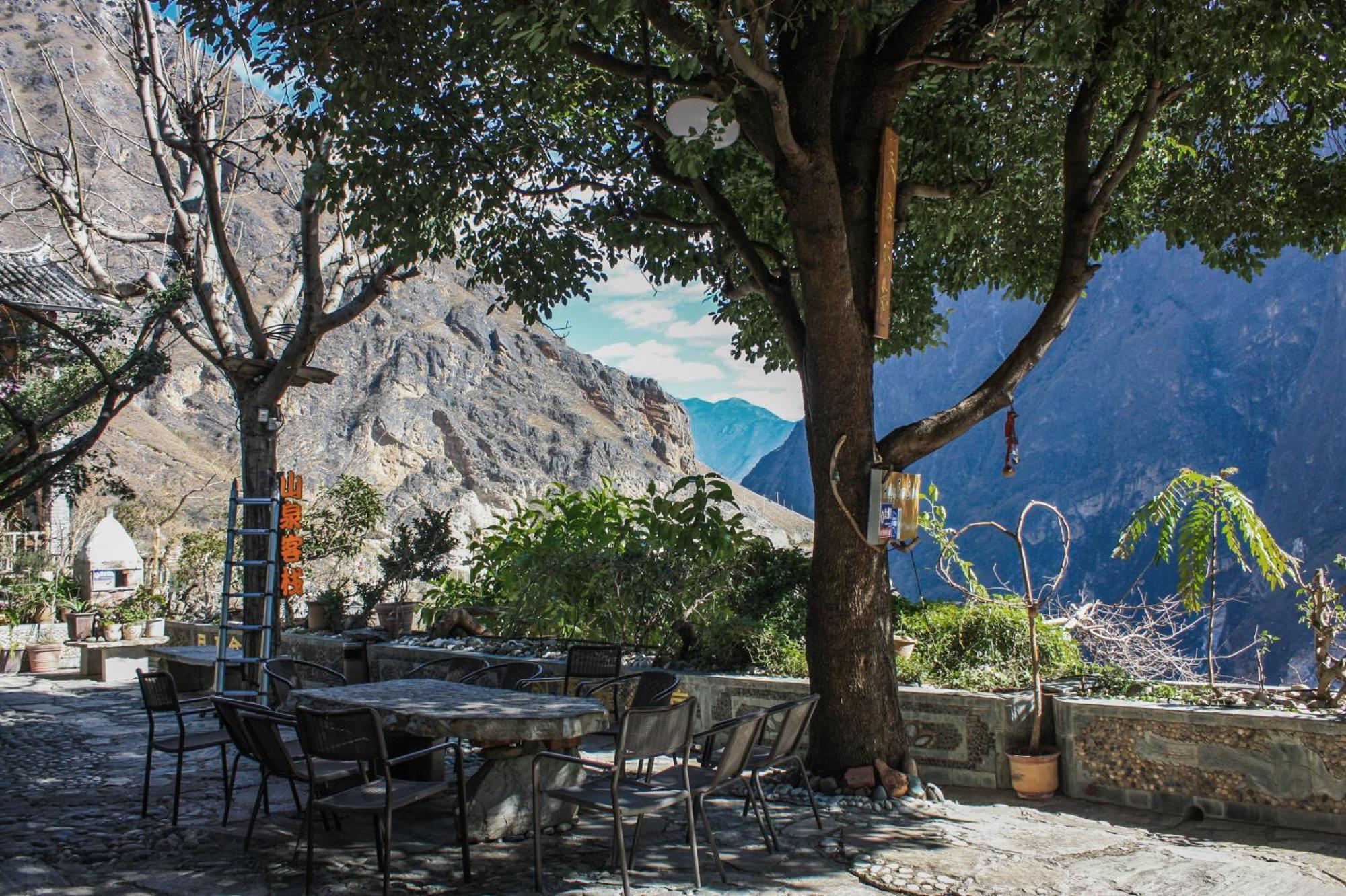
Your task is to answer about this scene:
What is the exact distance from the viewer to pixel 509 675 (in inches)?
247

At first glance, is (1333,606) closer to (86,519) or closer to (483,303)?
(86,519)

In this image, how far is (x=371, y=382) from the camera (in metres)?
61.4

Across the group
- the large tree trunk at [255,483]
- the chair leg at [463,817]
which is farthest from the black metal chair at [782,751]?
the large tree trunk at [255,483]

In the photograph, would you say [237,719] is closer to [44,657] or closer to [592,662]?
[592,662]

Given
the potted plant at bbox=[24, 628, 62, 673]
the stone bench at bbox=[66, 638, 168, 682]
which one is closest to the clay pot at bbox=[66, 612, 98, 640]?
the potted plant at bbox=[24, 628, 62, 673]

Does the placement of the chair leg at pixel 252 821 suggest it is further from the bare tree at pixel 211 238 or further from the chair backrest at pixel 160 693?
the bare tree at pixel 211 238

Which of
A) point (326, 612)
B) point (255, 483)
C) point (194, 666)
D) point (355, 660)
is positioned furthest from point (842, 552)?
point (194, 666)

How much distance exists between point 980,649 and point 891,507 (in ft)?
6.95

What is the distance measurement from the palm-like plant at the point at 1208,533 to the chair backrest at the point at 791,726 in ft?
8.35

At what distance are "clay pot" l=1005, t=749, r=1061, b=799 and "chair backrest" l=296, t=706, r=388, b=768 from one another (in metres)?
3.63

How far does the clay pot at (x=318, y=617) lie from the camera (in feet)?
37.2

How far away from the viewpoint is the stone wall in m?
5.12

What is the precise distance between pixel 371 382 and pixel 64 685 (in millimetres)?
50732

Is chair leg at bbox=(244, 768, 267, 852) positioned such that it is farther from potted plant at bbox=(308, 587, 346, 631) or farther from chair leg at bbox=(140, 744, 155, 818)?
potted plant at bbox=(308, 587, 346, 631)
